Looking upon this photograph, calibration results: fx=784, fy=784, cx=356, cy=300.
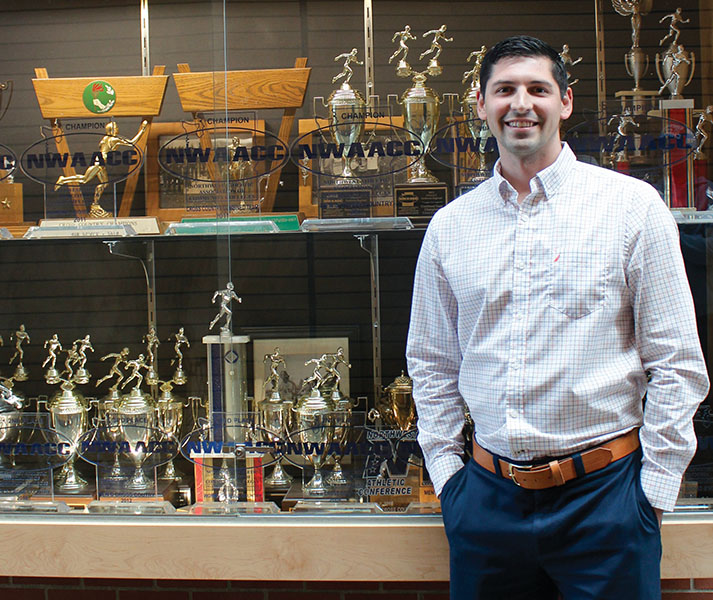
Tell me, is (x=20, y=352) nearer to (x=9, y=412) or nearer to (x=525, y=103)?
(x=9, y=412)

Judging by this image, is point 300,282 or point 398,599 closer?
point 300,282

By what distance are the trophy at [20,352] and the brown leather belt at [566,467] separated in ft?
5.88

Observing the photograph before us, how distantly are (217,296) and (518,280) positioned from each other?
1.11 meters

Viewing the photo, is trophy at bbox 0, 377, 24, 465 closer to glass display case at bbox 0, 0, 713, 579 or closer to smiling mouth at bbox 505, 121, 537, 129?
glass display case at bbox 0, 0, 713, 579

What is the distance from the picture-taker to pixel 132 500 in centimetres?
238

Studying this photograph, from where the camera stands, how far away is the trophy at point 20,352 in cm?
270

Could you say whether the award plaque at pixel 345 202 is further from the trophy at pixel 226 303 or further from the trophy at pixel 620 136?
the trophy at pixel 620 136

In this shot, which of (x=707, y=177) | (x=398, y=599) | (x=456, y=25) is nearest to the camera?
(x=707, y=177)

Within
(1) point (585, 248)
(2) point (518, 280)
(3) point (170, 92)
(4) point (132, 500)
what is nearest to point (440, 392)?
(2) point (518, 280)

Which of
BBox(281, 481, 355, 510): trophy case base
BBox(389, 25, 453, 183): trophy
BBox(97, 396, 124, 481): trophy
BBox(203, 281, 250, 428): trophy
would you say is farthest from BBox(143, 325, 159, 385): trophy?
BBox(389, 25, 453, 183): trophy

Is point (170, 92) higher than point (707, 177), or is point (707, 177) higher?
point (170, 92)

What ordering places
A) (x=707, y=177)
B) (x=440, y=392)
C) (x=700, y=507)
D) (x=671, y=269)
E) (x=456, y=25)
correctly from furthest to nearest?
1. (x=456, y=25)
2. (x=707, y=177)
3. (x=700, y=507)
4. (x=440, y=392)
5. (x=671, y=269)

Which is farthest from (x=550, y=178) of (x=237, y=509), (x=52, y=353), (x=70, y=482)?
(x=52, y=353)

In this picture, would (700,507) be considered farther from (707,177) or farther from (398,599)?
(398,599)
